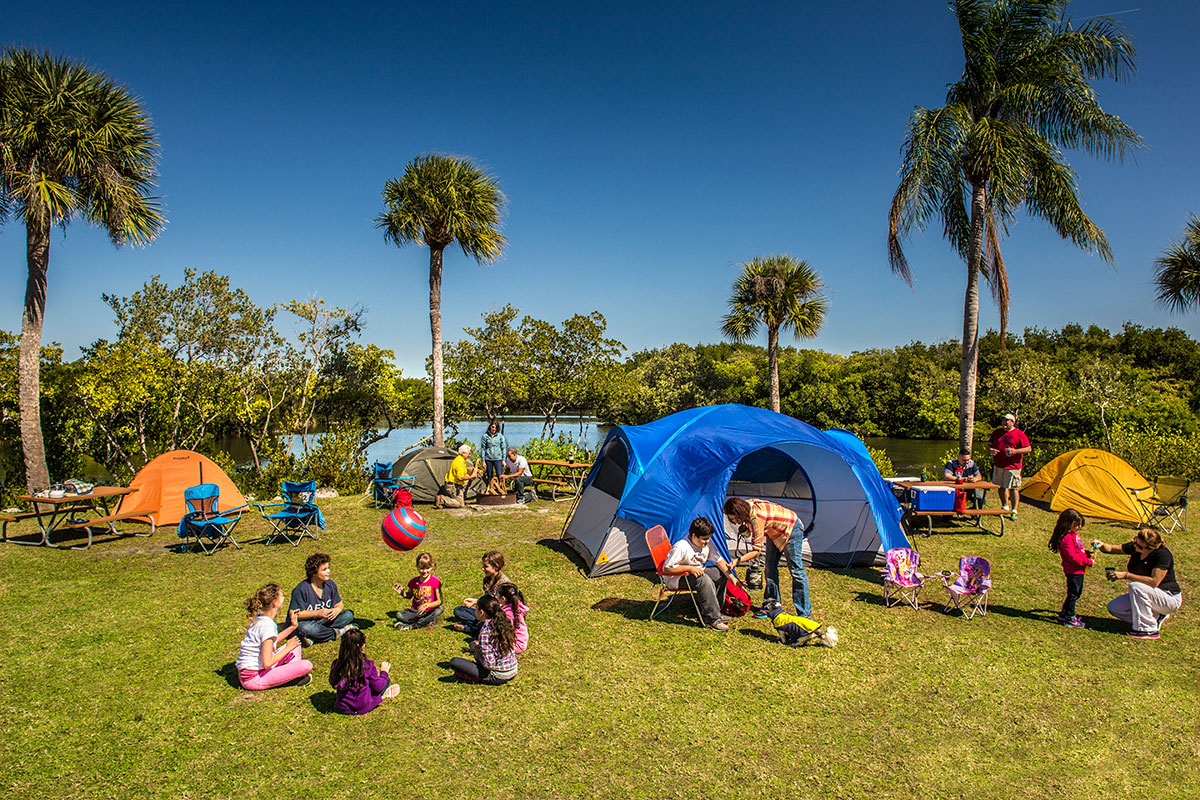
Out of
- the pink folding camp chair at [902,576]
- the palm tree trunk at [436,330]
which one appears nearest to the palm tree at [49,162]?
the palm tree trunk at [436,330]

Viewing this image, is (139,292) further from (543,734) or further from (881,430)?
(881,430)

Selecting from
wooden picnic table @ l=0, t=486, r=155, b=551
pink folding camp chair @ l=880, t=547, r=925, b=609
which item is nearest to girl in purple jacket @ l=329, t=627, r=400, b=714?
pink folding camp chair @ l=880, t=547, r=925, b=609

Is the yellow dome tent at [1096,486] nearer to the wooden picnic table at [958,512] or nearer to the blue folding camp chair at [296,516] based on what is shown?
the wooden picnic table at [958,512]

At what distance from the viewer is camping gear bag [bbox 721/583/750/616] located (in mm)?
7180

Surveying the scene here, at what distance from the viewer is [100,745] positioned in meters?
4.39

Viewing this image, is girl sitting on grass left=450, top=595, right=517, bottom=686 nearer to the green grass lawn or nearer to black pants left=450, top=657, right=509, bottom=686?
black pants left=450, top=657, right=509, bottom=686

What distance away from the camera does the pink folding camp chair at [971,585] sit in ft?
23.1

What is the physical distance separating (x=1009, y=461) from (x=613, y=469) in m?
7.66

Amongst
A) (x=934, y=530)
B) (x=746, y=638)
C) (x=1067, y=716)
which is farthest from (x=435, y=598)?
(x=934, y=530)

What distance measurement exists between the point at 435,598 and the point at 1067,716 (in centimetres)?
573

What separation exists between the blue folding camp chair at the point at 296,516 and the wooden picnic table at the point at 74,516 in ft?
6.72

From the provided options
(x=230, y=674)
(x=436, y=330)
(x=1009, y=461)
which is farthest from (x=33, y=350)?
(x=1009, y=461)

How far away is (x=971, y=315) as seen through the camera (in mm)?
14203

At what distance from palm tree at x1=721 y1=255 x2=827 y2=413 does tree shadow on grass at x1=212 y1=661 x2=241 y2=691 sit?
1928cm
